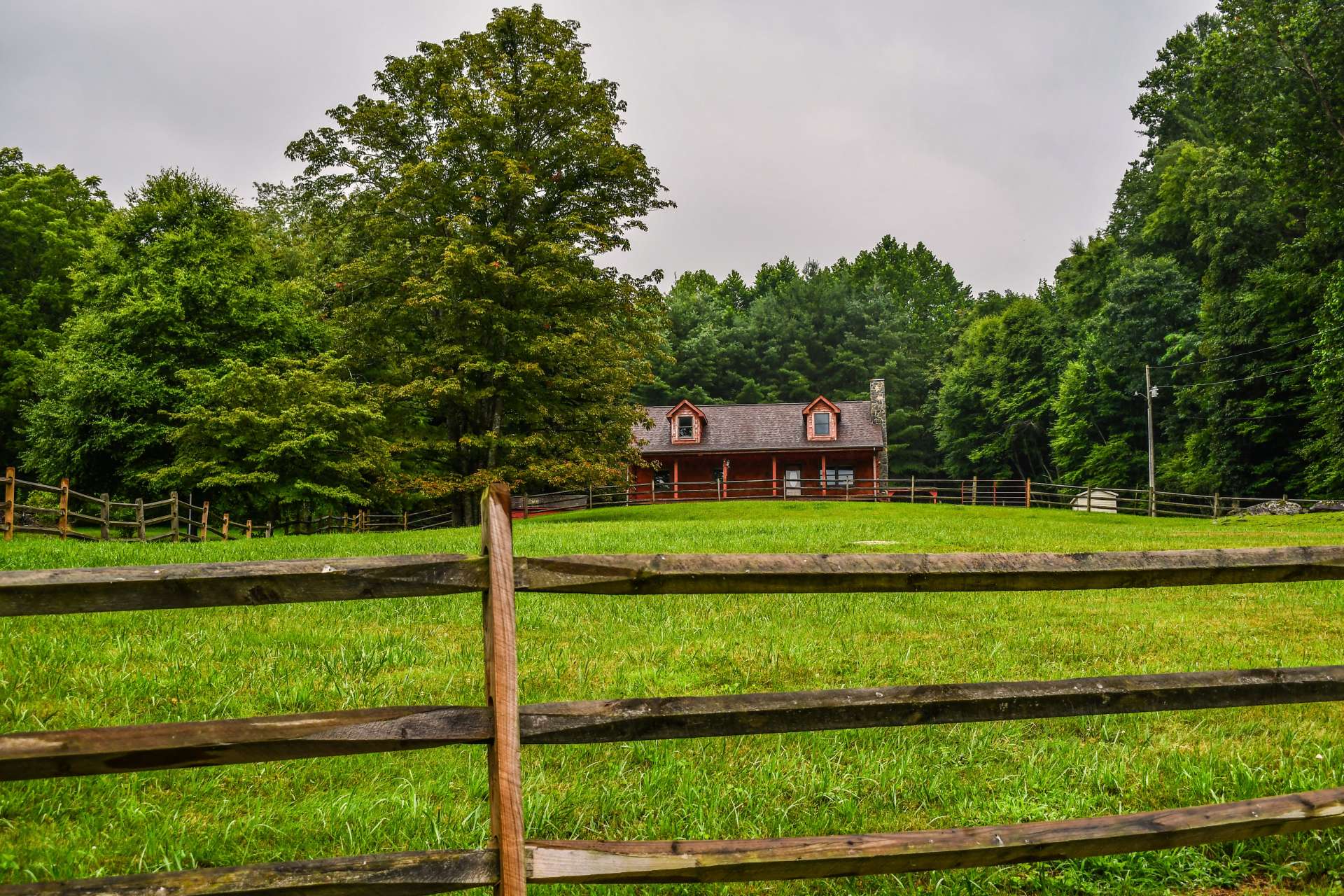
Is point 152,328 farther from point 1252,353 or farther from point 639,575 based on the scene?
point 1252,353

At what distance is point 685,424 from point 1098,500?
77.2 ft

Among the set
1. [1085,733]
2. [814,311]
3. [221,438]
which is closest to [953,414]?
[814,311]

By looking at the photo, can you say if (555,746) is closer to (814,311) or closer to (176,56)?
(176,56)

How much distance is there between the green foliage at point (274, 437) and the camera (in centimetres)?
2709

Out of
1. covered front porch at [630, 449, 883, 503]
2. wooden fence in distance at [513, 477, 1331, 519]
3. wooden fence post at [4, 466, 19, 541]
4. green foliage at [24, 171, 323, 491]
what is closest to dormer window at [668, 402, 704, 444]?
covered front porch at [630, 449, 883, 503]

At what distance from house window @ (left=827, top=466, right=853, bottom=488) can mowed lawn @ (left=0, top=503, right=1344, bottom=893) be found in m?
43.8

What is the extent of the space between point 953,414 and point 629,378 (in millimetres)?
39525

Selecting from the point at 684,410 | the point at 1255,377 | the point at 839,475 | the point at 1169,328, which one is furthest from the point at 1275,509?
the point at 684,410

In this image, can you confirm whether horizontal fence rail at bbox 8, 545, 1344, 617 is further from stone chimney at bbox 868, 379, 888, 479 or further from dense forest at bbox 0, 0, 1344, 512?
stone chimney at bbox 868, 379, 888, 479

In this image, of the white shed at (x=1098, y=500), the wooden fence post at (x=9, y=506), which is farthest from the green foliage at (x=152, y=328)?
the white shed at (x=1098, y=500)

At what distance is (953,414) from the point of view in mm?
64438

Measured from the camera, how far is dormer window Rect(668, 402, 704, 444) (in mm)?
53094

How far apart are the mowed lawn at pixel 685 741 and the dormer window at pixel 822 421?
42752 mm

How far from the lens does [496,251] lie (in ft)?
96.8
